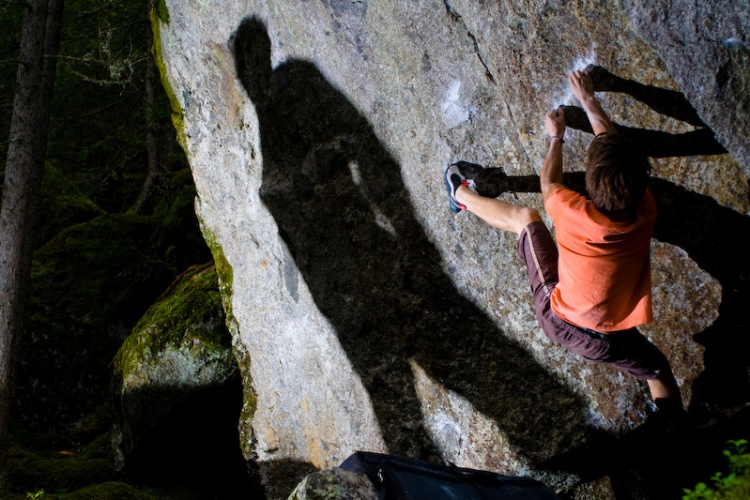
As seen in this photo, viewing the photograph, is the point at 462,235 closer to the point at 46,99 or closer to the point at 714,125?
the point at 714,125

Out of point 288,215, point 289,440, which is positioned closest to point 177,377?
point 289,440

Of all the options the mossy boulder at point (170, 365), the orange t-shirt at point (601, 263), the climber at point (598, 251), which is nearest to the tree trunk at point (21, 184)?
the mossy boulder at point (170, 365)

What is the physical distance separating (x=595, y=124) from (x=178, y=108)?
5.93 metres

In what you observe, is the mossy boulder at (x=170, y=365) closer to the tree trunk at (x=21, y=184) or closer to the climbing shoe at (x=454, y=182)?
the tree trunk at (x=21, y=184)

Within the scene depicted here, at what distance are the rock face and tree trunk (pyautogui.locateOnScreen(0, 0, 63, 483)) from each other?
76.6 inches

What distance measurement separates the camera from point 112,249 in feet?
36.6

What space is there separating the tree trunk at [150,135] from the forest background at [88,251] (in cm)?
3

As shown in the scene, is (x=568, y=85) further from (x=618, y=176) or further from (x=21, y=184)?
(x=21, y=184)

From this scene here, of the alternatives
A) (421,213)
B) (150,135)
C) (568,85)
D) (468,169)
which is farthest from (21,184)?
(568,85)

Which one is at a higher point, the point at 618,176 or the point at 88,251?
the point at 618,176

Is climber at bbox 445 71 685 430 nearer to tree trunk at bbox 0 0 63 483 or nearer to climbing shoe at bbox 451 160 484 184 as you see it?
climbing shoe at bbox 451 160 484 184

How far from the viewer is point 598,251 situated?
140 inches

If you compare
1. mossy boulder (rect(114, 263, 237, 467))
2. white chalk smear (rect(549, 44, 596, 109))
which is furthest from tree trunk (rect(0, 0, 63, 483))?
white chalk smear (rect(549, 44, 596, 109))

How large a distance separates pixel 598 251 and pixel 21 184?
791cm
